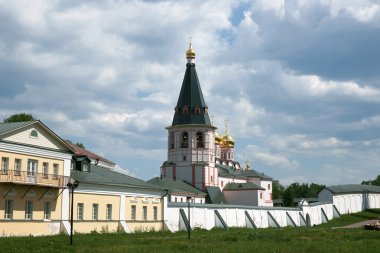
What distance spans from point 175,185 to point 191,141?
7.31 meters

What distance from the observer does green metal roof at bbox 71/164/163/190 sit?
118 feet

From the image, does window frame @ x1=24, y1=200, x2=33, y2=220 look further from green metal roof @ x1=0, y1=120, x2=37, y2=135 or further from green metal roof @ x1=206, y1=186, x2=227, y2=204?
green metal roof @ x1=206, y1=186, x2=227, y2=204

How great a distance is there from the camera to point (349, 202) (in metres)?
79.4

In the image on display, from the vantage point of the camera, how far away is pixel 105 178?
38.0 meters

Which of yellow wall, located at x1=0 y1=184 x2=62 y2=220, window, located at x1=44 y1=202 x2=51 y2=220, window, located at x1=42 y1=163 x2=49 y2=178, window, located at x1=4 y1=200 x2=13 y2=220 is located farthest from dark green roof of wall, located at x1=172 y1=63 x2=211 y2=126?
window, located at x1=4 y1=200 x2=13 y2=220

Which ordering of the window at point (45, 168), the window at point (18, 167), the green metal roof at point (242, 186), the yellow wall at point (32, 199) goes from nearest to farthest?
the yellow wall at point (32, 199)
the window at point (18, 167)
the window at point (45, 168)
the green metal roof at point (242, 186)

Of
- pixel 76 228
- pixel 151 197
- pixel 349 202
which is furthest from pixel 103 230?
pixel 349 202

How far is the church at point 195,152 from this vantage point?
235ft

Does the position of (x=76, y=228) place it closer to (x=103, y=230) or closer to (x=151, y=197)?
(x=103, y=230)

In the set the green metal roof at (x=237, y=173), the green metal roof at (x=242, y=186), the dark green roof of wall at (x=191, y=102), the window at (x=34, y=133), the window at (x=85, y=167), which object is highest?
the dark green roof of wall at (x=191, y=102)

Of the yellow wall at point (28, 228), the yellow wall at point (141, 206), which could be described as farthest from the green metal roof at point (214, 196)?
the yellow wall at point (28, 228)

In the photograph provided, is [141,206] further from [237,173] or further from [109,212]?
[237,173]

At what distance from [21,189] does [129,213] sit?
990 centimetres

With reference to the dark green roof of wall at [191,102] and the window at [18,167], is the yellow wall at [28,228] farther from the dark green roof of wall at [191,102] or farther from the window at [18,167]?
the dark green roof of wall at [191,102]
